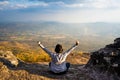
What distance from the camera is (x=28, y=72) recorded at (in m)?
16.7

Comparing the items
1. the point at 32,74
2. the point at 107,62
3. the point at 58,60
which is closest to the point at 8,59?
the point at 32,74

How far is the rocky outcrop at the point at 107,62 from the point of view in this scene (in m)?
16.6

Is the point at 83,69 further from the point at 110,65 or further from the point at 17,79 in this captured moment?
the point at 17,79

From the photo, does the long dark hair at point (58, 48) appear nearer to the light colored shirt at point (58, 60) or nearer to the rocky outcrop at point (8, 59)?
the light colored shirt at point (58, 60)

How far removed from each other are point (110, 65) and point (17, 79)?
600 centimetres

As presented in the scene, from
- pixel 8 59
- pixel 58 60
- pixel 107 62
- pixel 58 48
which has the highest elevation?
pixel 58 48

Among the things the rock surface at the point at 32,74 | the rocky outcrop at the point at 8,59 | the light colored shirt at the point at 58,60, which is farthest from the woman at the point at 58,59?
the rocky outcrop at the point at 8,59

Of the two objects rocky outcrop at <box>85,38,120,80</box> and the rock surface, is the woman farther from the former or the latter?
rocky outcrop at <box>85,38,120,80</box>

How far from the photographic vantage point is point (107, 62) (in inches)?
681

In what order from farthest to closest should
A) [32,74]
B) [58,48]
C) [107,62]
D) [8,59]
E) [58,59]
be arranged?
[8,59] < [107,62] < [32,74] < [58,59] < [58,48]

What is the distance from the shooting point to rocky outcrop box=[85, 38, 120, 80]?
54.6 ft

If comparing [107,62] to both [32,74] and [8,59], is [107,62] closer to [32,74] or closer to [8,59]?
[32,74]

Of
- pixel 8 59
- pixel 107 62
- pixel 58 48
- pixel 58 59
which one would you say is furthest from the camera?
pixel 8 59

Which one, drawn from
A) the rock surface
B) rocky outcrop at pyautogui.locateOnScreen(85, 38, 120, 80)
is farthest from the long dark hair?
rocky outcrop at pyautogui.locateOnScreen(85, 38, 120, 80)
